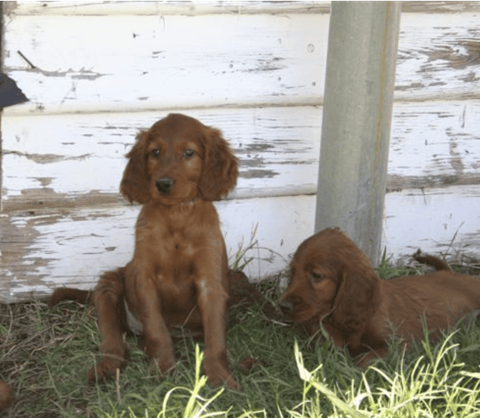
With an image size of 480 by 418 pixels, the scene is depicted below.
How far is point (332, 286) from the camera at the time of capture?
354 cm

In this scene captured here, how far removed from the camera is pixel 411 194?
4785mm

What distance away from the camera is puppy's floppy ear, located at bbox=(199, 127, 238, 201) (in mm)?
3604

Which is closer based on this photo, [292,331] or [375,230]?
[292,331]

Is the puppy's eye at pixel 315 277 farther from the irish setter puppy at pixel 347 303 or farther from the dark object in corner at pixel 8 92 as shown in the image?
the dark object in corner at pixel 8 92

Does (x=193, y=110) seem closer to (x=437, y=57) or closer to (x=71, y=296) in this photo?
(x=71, y=296)

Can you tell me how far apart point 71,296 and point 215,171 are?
949 mm

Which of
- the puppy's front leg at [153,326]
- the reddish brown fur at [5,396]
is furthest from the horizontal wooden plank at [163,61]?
the reddish brown fur at [5,396]

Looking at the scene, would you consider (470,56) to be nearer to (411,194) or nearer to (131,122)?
(411,194)

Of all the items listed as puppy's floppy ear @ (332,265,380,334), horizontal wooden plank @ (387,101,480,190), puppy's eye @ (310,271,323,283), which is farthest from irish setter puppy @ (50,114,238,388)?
horizontal wooden plank @ (387,101,480,190)

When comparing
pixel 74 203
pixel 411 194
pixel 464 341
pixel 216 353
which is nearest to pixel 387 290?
pixel 464 341

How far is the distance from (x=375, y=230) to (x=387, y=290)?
49 cm

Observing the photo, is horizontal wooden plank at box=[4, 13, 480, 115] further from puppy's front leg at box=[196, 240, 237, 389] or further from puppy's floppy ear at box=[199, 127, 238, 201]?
puppy's front leg at box=[196, 240, 237, 389]

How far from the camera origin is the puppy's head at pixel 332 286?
3.50 metres

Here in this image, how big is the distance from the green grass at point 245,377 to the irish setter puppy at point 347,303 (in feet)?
0.27
